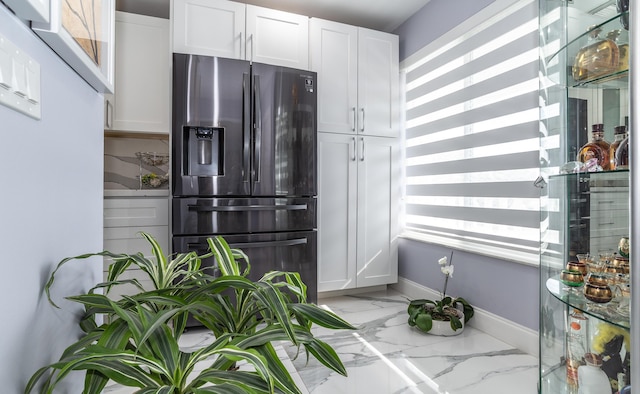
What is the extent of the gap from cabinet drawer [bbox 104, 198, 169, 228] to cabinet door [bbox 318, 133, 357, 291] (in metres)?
1.16

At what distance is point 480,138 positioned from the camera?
237 cm

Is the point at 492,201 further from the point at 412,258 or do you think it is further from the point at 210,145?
the point at 210,145

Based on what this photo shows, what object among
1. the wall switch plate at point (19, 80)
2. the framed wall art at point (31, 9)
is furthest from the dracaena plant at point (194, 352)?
the framed wall art at point (31, 9)

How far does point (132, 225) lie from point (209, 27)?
1464 millimetres

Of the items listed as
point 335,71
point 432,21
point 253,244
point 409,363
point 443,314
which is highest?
point 432,21

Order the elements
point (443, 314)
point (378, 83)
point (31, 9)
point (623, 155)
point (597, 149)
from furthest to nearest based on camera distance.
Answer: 1. point (378, 83)
2. point (443, 314)
3. point (597, 149)
4. point (623, 155)
5. point (31, 9)

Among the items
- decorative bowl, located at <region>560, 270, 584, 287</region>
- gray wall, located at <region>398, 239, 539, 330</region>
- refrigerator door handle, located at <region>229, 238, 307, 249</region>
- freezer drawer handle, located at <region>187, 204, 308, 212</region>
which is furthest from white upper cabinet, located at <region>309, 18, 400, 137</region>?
decorative bowl, located at <region>560, 270, 584, 287</region>

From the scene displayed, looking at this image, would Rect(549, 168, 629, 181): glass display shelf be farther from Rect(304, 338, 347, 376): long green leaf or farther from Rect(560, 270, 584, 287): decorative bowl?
Rect(304, 338, 347, 376): long green leaf

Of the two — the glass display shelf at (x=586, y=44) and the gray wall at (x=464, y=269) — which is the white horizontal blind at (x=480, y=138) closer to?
the gray wall at (x=464, y=269)

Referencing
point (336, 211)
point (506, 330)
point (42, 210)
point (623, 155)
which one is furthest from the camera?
point (336, 211)

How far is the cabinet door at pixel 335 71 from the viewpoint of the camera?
2824 millimetres

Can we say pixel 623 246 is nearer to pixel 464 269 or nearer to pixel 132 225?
pixel 464 269

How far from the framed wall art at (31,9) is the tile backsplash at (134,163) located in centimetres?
258

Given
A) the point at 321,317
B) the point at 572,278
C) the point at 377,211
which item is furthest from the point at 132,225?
the point at 572,278
